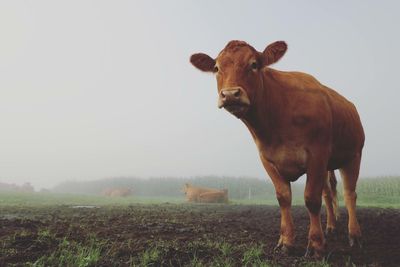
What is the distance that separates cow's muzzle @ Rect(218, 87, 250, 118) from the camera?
4859mm

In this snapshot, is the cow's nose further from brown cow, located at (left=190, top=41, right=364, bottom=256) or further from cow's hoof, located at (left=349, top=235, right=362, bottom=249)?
cow's hoof, located at (left=349, top=235, right=362, bottom=249)

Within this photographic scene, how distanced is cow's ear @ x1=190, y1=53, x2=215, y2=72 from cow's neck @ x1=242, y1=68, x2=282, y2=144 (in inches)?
33.9

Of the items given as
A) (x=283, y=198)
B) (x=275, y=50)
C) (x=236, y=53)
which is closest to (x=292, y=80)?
(x=275, y=50)

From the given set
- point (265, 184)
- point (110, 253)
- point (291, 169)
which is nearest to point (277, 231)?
point (291, 169)

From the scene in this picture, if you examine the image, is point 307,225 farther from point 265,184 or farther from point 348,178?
point 265,184

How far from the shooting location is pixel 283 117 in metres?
5.60

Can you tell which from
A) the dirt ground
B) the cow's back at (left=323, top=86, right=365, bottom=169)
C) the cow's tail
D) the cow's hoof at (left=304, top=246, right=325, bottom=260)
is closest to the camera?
the dirt ground

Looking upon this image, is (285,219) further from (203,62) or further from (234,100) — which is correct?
(203,62)

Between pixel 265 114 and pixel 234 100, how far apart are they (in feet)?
3.12

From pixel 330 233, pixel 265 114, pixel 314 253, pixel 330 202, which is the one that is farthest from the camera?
pixel 330 202

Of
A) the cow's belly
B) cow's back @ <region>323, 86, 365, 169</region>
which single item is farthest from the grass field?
cow's back @ <region>323, 86, 365, 169</region>

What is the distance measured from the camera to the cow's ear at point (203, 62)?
5976 millimetres

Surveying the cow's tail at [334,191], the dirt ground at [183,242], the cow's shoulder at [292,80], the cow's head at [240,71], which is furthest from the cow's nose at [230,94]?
the cow's tail at [334,191]

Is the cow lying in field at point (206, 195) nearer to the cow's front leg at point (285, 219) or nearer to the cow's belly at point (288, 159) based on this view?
the cow's front leg at point (285, 219)
